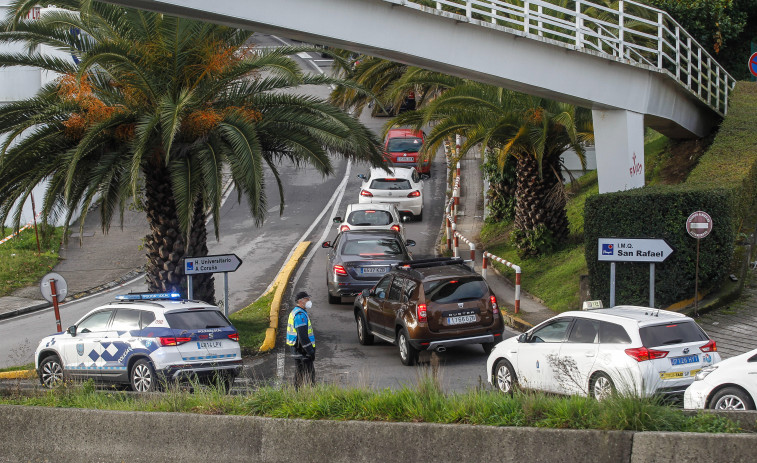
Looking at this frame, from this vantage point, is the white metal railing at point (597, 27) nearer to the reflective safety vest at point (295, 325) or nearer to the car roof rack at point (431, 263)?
the car roof rack at point (431, 263)

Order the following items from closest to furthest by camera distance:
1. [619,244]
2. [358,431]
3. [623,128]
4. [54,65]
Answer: [358,431], [619,244], [54,65], [623,128]

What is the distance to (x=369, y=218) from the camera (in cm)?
2436

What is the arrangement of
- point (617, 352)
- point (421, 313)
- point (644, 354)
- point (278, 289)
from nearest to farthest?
point (644, 354) → point (617, 352) → point (421, 313) → point (278, 289)

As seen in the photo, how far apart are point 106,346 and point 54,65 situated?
6.44 meters

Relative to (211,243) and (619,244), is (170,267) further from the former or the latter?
(211,243)

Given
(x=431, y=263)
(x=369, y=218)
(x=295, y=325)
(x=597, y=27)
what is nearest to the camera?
(x=295, y=325)

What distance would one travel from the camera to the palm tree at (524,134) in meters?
20.3

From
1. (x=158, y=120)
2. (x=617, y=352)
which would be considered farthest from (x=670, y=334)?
(x=158, y=120)

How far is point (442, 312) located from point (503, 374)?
202 centimetres

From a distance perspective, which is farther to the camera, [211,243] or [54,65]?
[211,243]

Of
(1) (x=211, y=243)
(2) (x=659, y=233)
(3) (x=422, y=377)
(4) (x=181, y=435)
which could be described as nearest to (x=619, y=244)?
(2) (x=659, y=233)

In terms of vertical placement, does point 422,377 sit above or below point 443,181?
below

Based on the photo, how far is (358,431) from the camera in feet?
24.9

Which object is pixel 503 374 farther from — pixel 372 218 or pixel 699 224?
pixel 372 218
